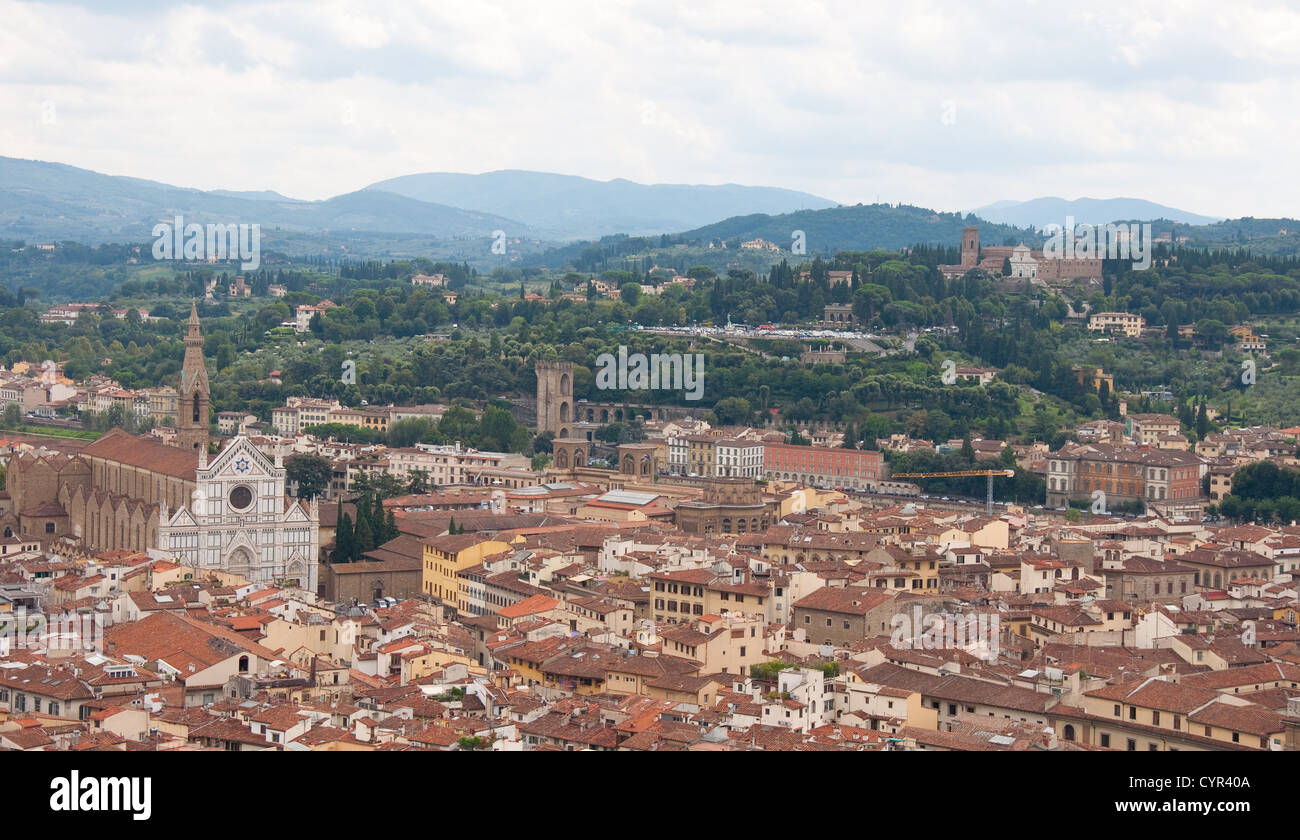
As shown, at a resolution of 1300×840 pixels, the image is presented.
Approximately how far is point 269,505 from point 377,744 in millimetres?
18635

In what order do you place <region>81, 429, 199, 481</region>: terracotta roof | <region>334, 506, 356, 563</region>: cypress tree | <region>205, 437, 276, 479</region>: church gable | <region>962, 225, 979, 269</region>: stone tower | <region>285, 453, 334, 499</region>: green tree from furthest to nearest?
<region>962, 225, 979, 269</region>: stone tower
<region>285, 453, 334, 499</region>: green tree
<region>334, 506, 356, 563</region>: cypress tree
<region>81, 429, 199, 481</region>: terracotta roof
<region>205, 437, 276, 479</region>: church gable

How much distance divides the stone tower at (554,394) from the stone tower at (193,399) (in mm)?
27576

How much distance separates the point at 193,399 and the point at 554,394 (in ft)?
94.0

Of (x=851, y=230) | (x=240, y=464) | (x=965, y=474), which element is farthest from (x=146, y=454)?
(x=851, y=230)

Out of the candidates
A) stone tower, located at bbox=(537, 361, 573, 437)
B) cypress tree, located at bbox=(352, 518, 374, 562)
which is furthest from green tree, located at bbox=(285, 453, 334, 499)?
stone tower, located at bbox=(537, 361, 573, 437)

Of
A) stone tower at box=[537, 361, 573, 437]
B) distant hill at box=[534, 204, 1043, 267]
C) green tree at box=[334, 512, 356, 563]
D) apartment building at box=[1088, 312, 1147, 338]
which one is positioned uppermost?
distant hill at box=[534, 204, 1043, 267]

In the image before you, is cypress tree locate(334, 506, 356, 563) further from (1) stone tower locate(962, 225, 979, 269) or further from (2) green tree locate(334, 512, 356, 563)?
(1) stone tower locate(962, 225, 979, 269)

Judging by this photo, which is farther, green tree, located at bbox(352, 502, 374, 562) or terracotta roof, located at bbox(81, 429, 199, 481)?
green tree, located at bbox(352, 502, 374, 562)

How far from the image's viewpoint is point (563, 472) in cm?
5203

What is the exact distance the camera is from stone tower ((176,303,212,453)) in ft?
129

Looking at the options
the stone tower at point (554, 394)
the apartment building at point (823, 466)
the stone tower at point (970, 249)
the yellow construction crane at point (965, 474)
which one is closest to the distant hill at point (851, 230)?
the stone tower at point (970, 249)

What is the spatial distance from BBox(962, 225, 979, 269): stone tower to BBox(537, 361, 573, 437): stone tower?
29621 millimetres
